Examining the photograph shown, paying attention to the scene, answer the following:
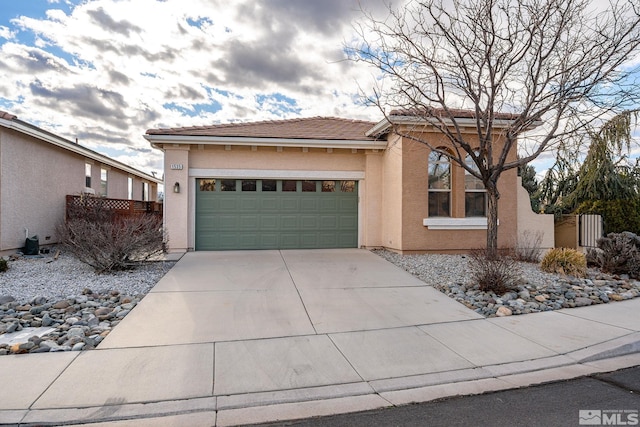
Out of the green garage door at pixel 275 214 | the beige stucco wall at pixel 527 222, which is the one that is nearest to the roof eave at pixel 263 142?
the green garage door at pixel 275 214

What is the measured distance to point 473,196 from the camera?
12.5 meters

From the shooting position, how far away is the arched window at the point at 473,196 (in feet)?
40.5

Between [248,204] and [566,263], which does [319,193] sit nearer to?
[248,204]

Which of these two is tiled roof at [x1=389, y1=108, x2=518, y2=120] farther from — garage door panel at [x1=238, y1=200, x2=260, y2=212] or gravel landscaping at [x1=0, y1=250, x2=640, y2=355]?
garage door panel at [x1=238, y1=200, x2=260, y2=212]

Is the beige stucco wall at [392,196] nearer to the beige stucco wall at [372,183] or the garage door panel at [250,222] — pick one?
the beige stucco wall at [372,183]

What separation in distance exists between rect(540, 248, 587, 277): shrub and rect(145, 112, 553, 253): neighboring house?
9.64 ft

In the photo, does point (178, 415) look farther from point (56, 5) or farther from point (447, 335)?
point (56, 5)

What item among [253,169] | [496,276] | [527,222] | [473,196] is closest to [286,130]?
[253,169]

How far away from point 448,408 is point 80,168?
1704 cm

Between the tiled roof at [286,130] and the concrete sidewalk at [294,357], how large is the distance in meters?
6.56

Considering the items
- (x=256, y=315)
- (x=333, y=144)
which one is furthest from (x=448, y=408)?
(x=333, y=144)

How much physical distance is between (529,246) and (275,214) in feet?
28.1

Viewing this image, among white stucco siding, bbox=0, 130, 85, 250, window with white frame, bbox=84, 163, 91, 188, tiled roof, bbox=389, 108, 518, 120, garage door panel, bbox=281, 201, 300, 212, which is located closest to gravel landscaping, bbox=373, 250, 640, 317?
tiled roof, bbox=389, 108, 518, 120

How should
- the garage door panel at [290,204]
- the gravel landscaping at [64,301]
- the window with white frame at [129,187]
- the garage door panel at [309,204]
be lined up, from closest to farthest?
1. the gravel landscaping at [64,301]
2. the garage door panel at [290,204]
3. the garage door panel at [309,204]
4. the window with white frame at [129,187]
